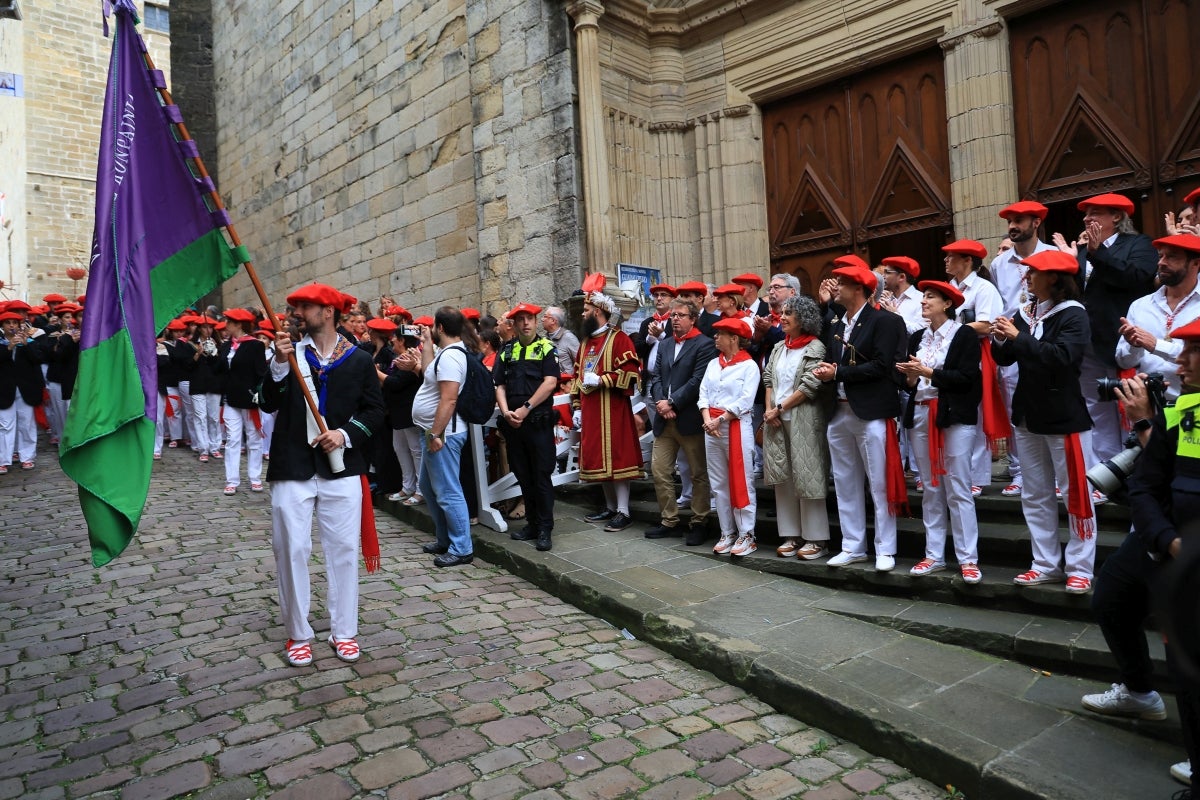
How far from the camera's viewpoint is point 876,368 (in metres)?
5.38

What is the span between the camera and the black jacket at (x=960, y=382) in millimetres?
4988

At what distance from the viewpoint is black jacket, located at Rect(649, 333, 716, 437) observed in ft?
21.5

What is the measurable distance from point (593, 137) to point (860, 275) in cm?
478

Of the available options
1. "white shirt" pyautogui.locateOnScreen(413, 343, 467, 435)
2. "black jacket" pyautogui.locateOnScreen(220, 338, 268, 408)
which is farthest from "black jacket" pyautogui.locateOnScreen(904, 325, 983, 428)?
"black jacket" pyautogui.locateOnScreen(220, 338, 268, 408)

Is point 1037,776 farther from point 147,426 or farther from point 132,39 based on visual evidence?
point 132,39

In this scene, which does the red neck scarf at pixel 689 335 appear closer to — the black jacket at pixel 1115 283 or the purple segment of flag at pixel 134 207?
the black jacket at pixel 1115 283

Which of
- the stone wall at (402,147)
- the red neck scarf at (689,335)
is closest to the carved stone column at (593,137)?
the stone wall at (402,147)

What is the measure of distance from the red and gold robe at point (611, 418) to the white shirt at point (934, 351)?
2546mm

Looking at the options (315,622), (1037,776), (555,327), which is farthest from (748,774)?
(555,327)

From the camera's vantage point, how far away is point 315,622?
519cm

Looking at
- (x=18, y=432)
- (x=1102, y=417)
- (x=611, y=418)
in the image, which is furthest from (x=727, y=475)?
(x=18, y=432)

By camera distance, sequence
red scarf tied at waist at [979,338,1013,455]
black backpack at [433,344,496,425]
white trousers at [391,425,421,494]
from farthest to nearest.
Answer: white trousers at [391,425,421,494] < black backpack at [433,344,496,425] < red scarf tied at waist at [979,338,1013,455]

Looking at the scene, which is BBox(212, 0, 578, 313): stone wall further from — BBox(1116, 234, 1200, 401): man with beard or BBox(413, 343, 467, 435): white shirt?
BBox(1116, 234, 1200, 401): man with beard

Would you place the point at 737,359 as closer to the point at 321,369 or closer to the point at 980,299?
the point at 980,299
